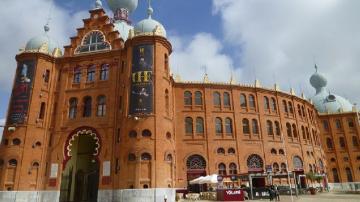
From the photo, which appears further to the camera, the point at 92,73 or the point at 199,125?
the point at 199,125

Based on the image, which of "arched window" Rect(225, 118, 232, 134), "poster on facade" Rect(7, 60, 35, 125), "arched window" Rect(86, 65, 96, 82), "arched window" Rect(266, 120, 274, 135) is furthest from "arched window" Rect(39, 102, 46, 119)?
"arched window" Rect(266, 120, 274, 135)

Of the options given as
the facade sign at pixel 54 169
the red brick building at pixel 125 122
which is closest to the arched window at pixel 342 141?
the red brick building at pixel 125 122

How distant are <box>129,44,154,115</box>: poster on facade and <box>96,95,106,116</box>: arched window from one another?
491 cm

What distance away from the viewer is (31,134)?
3509 centimetres

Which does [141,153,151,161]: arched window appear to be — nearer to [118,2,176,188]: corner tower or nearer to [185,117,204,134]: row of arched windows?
[118,2,176,188]: corner tower

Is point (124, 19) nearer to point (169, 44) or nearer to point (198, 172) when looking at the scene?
point (169, 44)

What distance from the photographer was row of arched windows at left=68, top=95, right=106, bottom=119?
121ft

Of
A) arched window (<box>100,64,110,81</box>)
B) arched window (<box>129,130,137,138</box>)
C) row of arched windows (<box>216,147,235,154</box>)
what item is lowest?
row of arched windows (<box>216,147,235,154</box>)

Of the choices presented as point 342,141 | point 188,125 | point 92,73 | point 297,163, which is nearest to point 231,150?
point 188,125

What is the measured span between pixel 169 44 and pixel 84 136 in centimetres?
1630

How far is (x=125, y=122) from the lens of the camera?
33469mm

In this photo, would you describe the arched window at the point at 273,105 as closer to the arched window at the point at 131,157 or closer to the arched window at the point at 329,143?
the arched window at the point at 329,143

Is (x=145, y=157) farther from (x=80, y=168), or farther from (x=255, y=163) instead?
(x=255, y=163)

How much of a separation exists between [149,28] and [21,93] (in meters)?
17.2
